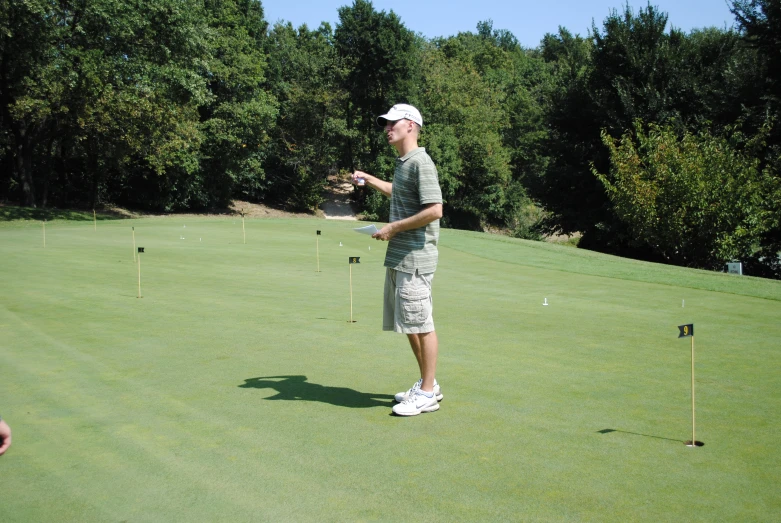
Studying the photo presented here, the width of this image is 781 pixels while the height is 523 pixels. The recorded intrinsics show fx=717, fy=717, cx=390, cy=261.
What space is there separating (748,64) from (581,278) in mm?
21325

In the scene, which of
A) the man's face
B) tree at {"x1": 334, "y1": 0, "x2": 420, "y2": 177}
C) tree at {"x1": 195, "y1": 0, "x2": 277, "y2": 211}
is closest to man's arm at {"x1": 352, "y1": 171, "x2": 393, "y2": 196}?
the man's face

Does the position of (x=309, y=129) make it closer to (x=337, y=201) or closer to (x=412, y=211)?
(x=337, y=201)

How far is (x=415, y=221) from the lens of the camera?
576cm

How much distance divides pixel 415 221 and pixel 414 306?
719 mm

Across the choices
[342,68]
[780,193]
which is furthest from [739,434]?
[342,68]

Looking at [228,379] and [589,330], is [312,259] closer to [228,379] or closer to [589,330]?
[589,330]

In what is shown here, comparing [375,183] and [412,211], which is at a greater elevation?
[375,183]

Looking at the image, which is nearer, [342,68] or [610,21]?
[610,21]

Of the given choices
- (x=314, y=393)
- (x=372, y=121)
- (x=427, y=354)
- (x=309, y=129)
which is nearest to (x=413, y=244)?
(x=427, y=354)

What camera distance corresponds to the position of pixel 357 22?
184 ft

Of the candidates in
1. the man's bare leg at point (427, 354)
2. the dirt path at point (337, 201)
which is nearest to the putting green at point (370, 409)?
the man's bare leg at point (427, 354)

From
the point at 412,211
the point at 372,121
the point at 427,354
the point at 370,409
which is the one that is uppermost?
the point at 372,121

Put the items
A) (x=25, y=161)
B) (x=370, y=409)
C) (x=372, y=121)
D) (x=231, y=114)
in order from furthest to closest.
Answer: (x=372, y=121) < (x=231, y=114) < (x=25, y=161) < (x=370, y=409)

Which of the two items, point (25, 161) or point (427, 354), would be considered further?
point (25, 161)
